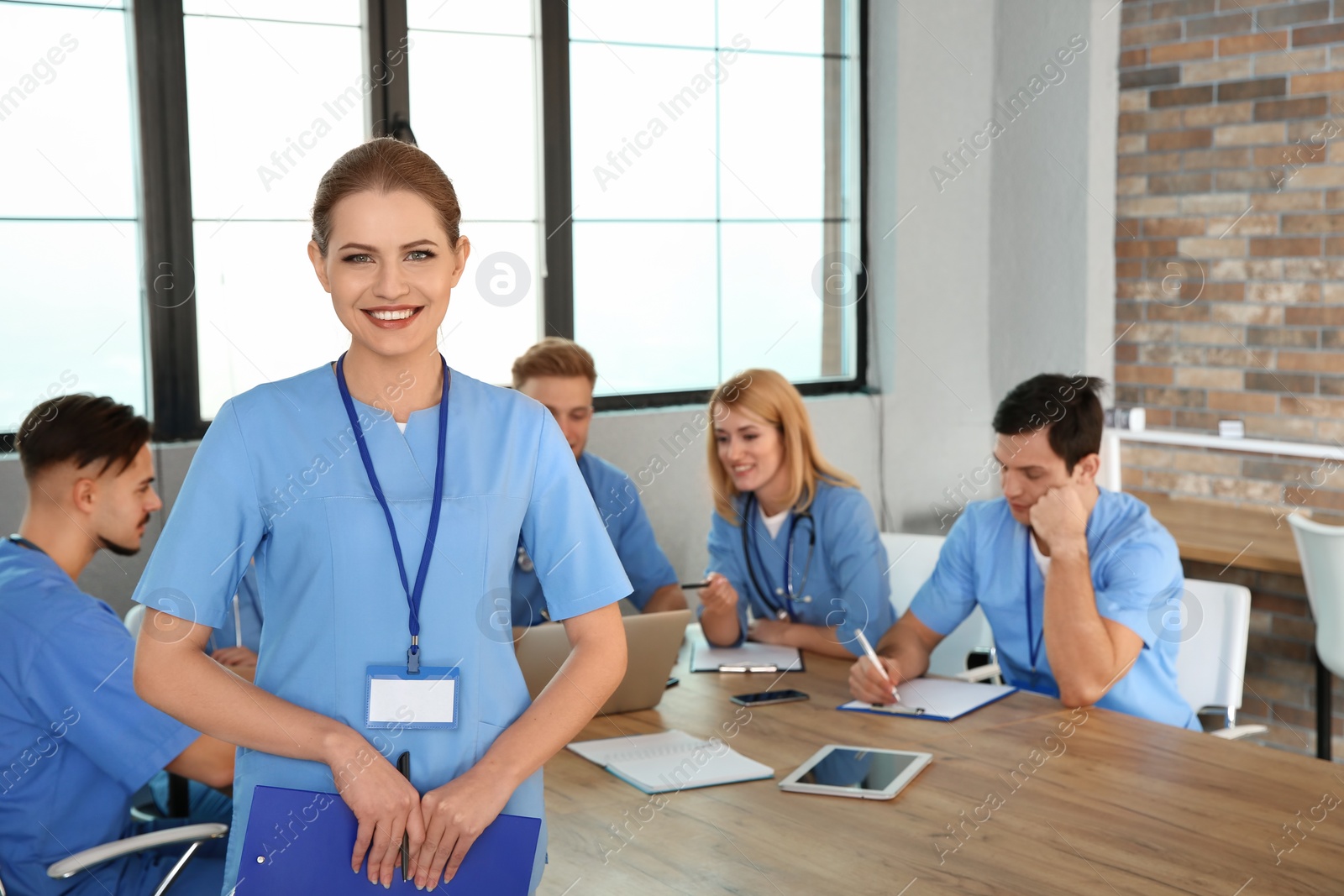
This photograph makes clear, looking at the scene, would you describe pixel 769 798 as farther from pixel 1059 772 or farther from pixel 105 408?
pixel 105 408

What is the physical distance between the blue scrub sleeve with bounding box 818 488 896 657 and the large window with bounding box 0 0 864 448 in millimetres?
1165

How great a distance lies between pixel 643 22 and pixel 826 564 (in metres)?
1.99

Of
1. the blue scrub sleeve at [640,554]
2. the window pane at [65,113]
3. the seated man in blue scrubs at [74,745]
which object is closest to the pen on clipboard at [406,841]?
the seated man in blue scrubs at [74,745]

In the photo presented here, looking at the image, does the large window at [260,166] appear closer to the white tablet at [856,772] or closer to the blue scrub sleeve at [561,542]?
the white tablet at [856,772]

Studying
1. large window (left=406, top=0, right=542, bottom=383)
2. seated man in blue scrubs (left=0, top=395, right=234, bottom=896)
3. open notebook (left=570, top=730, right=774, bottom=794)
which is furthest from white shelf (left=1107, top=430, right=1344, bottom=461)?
seated man in blue scrubs (left=0, top=395, right=234, bottom=896)

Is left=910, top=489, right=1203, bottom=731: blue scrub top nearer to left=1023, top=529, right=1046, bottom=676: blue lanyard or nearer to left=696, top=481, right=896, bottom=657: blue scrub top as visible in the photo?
left=1023, top=529, right=1046, bottom=676: blue lanyard

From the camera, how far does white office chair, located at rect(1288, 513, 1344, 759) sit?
3113mm

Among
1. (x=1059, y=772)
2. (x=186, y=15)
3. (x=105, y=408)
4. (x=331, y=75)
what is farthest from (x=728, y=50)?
(x=1059, y=772)

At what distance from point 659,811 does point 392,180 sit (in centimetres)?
104

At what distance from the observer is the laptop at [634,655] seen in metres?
2.19

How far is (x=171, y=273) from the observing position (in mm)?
3297

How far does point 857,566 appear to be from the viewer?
2982mm

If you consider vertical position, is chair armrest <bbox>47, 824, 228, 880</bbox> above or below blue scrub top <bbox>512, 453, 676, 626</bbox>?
below

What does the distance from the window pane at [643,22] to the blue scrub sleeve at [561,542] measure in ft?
9.39
